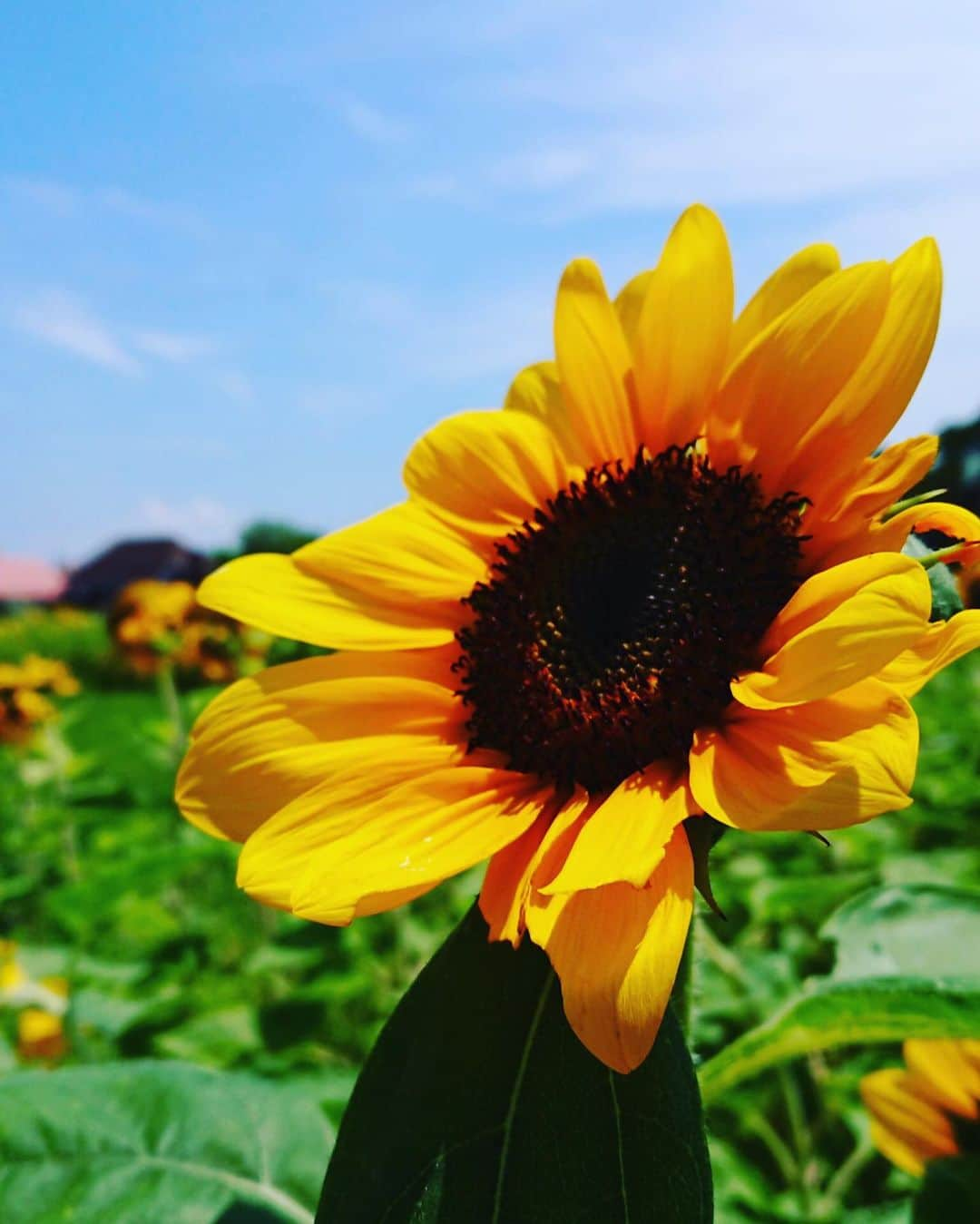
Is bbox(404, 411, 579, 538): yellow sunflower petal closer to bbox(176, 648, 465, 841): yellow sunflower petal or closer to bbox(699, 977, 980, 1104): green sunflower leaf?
bbox(176, 648, 465, 841): yellow sunflower petal

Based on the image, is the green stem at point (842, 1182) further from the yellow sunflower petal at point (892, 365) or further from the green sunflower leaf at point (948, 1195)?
the yellow sunflower petal at point (892, 365)

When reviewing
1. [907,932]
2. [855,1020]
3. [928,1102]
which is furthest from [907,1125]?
[855,1020]

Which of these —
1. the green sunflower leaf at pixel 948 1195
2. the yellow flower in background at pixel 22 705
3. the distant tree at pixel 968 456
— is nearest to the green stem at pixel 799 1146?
the green sunflower leaf at pixel 948 1195

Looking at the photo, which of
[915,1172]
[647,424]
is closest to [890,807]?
[647,424]

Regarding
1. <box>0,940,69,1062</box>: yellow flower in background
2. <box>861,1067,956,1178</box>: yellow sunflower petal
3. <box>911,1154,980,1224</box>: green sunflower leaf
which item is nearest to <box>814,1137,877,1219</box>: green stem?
<box>861,1067,956,1178</box>: yellow sunflower petal

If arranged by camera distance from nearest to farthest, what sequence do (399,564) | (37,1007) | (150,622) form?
(399,564), (37,1007), (150,622)

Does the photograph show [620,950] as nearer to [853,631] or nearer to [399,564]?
[853,631]
